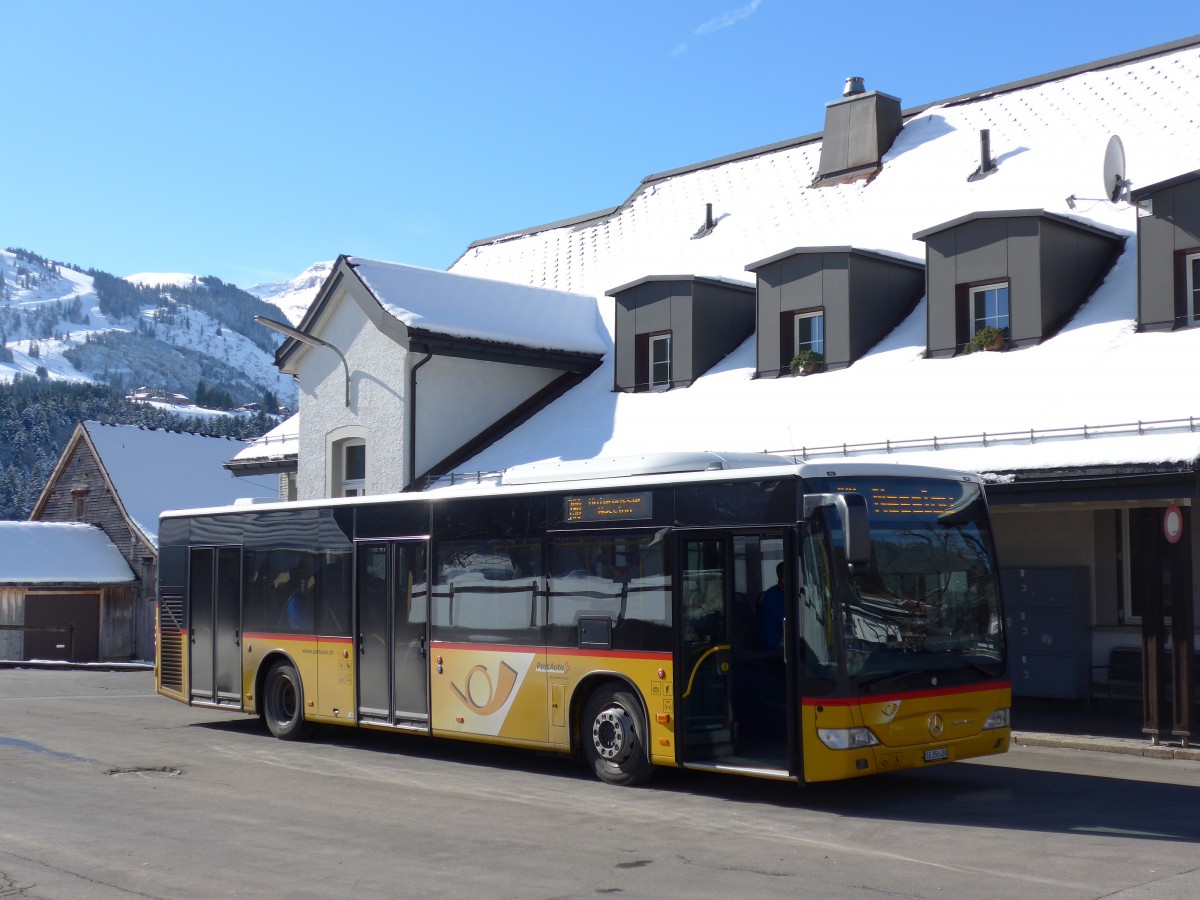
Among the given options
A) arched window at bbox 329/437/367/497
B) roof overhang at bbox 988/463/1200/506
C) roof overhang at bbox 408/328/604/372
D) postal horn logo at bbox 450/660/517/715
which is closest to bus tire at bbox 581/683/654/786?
A: postal horn logo at bbox 450/660/517/715

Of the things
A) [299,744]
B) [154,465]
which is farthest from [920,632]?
[154,465]

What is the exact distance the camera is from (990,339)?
1909 cm

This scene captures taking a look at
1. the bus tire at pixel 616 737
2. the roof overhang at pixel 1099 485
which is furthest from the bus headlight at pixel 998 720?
the roof overhang at pixel 1099 485

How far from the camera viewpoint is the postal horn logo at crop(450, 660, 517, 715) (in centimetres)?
1375

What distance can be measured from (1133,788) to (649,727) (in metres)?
4.33

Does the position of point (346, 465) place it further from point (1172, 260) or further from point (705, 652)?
point (705, 652)

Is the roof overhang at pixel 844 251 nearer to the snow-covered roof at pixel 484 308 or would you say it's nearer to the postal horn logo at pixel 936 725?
the snow-covered roof at pixel 484 308

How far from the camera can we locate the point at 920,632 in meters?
11.5

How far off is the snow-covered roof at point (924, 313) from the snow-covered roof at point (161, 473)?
912 inches

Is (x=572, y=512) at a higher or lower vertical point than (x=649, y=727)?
higher

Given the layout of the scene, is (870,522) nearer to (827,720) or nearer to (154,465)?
(827,720)

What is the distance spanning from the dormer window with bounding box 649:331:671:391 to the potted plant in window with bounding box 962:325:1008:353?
601cm

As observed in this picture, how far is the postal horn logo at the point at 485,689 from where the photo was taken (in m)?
13.8

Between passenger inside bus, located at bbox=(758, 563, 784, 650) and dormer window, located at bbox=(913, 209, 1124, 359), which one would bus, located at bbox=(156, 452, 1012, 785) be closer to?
passenger inside bus, located at bbox=(758, 563, 784, 650)
